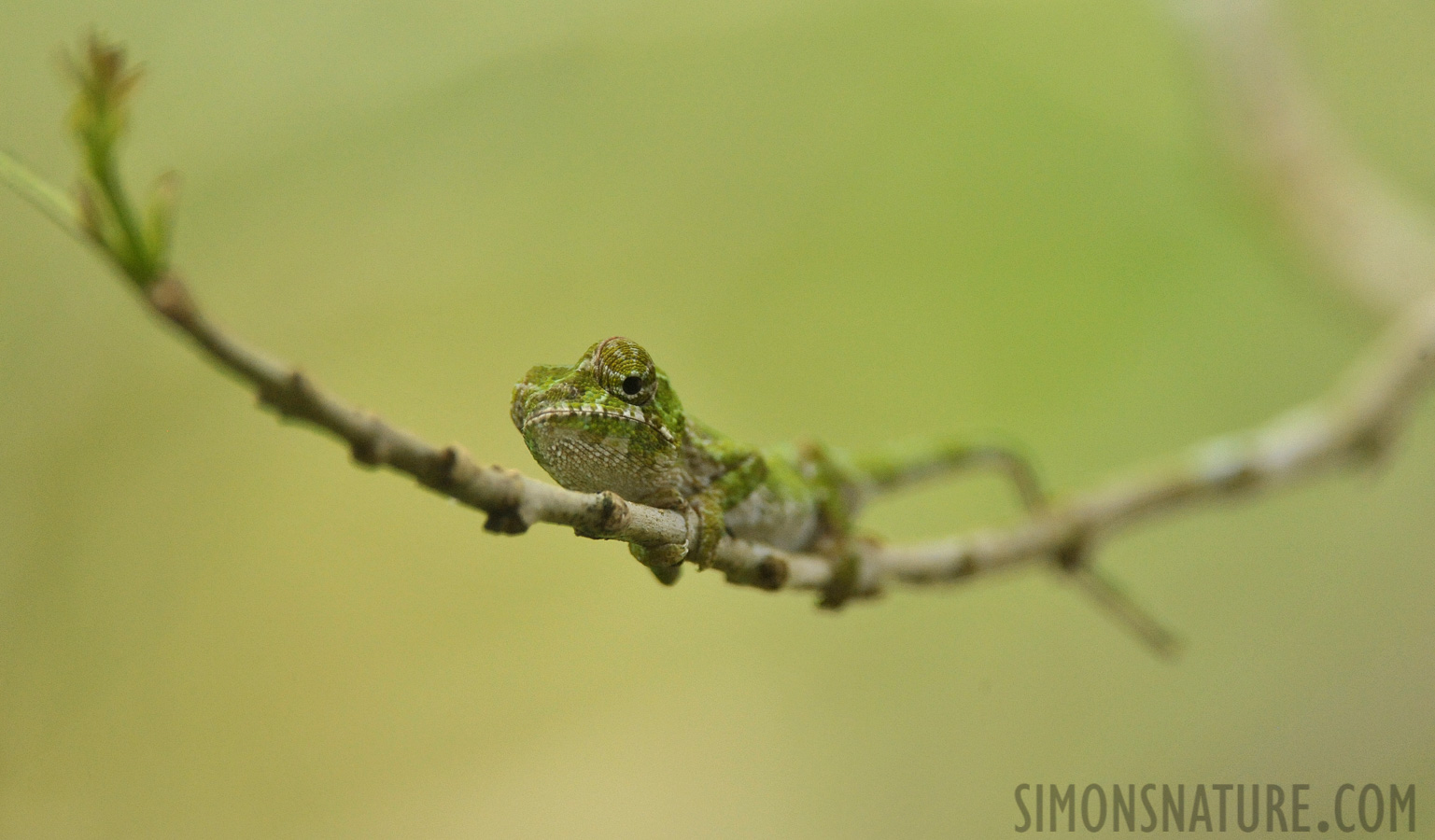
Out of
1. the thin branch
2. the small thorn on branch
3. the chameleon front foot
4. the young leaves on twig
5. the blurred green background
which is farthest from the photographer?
the thin branch

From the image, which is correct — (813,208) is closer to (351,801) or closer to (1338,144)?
(1338,144)

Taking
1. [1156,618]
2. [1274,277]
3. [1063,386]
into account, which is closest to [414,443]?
[1063,386]

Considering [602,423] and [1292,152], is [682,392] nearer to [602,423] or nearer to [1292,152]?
[602,423]

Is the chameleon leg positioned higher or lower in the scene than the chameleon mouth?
higher

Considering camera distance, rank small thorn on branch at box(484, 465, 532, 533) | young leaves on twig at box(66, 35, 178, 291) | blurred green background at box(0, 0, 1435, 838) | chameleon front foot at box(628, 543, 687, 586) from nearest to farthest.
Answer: young leaves on twig at box(66, 35, 178, 291)
small thorn on branch at box(484, 465, 532, 533)
chameleon front foot at box(628, 543, 687, 586)
blurred green background at box(0, 0, 1435, 838)

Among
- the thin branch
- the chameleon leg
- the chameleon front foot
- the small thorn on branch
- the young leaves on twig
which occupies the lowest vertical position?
the small thorn on branch

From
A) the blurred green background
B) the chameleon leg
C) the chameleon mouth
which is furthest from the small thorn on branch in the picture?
the chameleon leg

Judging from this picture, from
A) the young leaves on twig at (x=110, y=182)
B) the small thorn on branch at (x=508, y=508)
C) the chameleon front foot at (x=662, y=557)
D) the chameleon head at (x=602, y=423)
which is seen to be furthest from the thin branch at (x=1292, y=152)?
the young leaves on twig at (x=110, y=182)

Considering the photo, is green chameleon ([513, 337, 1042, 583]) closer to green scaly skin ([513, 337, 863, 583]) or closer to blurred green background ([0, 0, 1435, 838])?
green scaly skin ([513, 337, 863, 583])

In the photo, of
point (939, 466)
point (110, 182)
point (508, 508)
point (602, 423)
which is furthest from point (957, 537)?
point (110, 182)
